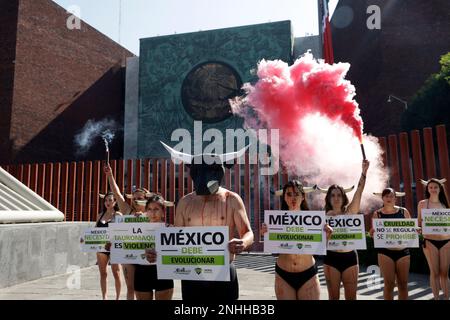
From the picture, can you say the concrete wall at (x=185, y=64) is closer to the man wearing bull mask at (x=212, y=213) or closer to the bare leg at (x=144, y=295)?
the bare leg at (x=144, y=295)

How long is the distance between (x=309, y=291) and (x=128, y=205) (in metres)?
3.11

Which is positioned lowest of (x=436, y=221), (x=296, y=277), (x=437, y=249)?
(x=296, y=277)

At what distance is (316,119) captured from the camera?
8.44 m

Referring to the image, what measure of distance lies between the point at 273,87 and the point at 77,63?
20906 millimetres

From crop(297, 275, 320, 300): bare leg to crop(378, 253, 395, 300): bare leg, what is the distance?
63.9 inches

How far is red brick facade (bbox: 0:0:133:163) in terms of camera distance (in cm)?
2133

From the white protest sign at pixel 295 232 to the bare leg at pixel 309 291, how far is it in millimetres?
309

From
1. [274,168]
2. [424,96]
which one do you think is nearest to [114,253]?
[274,168]

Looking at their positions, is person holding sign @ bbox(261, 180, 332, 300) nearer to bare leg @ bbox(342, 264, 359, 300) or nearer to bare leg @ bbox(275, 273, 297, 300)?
bare leg @ bbox(275, 273, 297, 300)

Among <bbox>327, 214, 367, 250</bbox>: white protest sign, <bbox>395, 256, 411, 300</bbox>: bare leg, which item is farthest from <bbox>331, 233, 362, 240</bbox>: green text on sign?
<bbox>395, 256, 411, 300</bbox>: bare leg

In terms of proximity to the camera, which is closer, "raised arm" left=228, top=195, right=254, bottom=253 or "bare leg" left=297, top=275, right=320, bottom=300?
"raised arm" left=228, top=195, right=254, bottom=253

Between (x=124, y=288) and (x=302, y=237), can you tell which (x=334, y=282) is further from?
(x=124, y=288)

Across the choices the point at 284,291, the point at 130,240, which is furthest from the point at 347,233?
the point at 130,240
